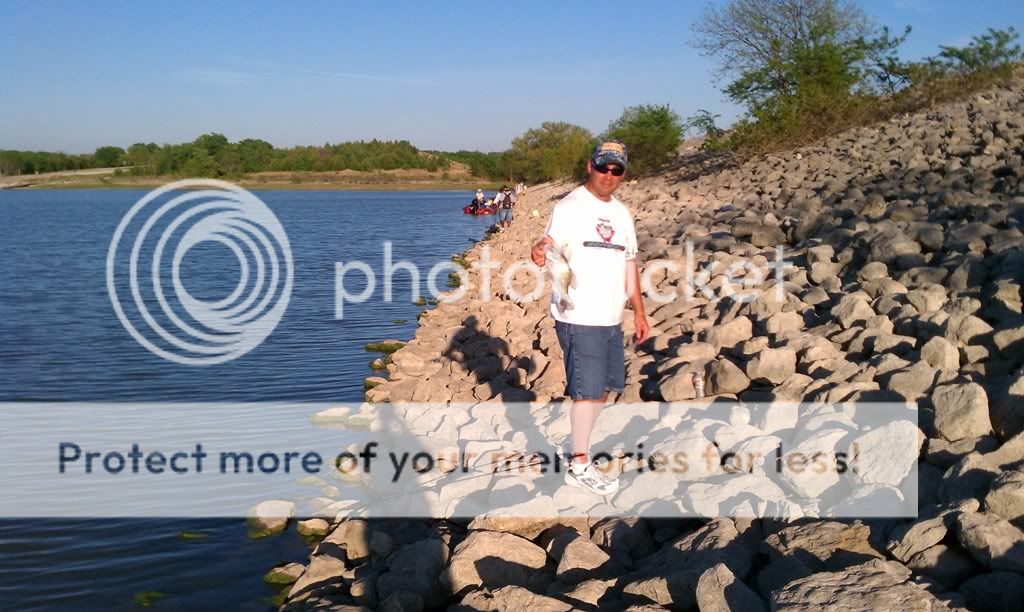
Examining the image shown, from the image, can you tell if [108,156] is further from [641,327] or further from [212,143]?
[641,327]

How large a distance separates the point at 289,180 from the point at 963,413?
125 meters

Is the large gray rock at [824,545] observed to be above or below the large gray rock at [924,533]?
below

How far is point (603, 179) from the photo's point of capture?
A: 14.9 feet

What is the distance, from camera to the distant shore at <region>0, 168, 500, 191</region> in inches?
4692

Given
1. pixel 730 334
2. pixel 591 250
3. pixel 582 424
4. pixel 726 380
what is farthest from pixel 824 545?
pixel 730 334

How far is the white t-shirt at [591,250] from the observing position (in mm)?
4570

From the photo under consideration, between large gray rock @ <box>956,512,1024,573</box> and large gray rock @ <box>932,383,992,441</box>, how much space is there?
0.94 m

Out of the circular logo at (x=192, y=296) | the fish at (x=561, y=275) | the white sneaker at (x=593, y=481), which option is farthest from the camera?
the circular logo at (x=192, y=296)

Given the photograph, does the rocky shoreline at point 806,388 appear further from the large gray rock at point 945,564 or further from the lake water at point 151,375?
the lake water at point 151,375

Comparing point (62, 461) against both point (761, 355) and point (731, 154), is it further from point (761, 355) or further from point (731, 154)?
point (731, 154)

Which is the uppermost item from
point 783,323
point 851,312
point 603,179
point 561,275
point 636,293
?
point 603,179

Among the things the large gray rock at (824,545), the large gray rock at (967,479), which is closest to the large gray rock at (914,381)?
the large gray rock at (967,479)

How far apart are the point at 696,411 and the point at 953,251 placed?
301cm

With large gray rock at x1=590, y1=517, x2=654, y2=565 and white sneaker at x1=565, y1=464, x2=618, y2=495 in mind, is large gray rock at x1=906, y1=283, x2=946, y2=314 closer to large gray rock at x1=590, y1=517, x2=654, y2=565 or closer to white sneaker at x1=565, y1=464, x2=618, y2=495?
white sneaker at x1=565, y1=464, x2=618, y2=495
